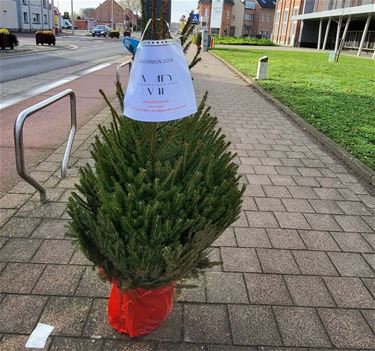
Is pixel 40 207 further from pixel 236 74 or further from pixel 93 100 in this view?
pixel 236 74

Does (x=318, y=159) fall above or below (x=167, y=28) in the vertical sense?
below

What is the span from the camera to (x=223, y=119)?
861 centimetres

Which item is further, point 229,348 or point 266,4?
point 266,4

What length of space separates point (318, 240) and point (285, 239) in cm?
31

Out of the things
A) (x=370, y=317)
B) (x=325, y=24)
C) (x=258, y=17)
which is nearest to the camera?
(x=370, y=317)

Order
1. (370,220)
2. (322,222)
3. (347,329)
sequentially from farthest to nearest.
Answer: (370,220) → (322,222) → (347,329)

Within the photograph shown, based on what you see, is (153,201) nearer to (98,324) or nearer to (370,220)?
(98,324)

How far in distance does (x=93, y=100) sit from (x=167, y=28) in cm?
852

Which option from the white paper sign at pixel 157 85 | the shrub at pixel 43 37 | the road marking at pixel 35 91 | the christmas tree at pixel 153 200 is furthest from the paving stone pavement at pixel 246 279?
the shrub at pixel 43 37

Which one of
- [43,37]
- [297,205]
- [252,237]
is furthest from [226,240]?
[43,37]

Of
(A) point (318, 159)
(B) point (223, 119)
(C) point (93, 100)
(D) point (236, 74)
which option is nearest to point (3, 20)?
(D) point (236, 74)

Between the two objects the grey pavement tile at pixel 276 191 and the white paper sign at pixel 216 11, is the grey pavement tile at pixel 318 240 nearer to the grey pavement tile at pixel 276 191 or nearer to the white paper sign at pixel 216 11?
the grey pavement tile at pixel 276 191

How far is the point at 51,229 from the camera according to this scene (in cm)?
358

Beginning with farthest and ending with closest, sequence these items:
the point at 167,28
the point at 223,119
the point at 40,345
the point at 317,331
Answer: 1. the point at 223,119
2. the point at 317,331
3. the point at 40,345
4. the point at 167,28
